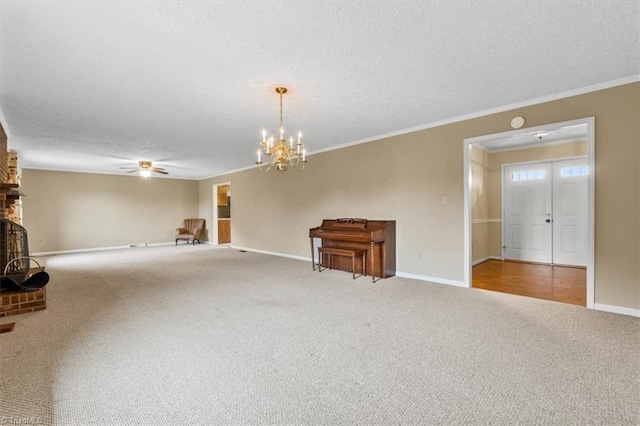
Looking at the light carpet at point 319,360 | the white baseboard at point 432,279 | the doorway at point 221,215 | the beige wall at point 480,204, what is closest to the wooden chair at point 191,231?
the doorway at point 221,215

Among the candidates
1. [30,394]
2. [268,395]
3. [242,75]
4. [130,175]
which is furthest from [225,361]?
[130,175]

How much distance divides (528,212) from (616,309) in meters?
3.51

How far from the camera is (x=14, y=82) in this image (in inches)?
110

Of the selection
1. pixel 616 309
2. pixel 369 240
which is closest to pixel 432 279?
pixel 369 240

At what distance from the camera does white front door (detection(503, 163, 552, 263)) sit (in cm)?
587

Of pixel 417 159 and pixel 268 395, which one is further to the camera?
pixel 417 159

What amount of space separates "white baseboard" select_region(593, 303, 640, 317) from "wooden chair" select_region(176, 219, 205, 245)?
9.75m

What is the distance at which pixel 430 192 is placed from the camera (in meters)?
4.44

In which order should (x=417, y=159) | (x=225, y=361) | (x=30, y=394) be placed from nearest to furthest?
(x=30, y=394) → (x=225, y=361) → (x=417, y=159)

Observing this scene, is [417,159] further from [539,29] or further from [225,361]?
[225,361]

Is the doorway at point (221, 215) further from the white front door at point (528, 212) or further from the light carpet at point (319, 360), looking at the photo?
the white front door at point (528, 212)

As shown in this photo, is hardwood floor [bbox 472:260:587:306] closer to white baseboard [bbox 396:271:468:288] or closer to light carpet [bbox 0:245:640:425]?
white baseboard [bbox 396:271:468:288]

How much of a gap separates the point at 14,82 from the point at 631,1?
4.99 metres

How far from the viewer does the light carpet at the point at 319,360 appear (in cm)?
156
